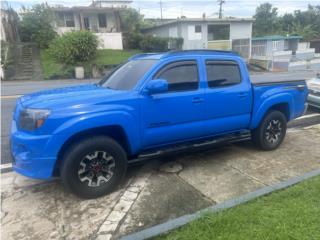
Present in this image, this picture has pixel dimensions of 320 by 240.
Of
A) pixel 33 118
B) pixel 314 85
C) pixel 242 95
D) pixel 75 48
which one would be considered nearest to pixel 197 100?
pixel 242 95

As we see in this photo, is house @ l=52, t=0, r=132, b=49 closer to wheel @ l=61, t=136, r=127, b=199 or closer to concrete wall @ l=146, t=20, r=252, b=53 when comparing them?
concrete wall @ l=146, t=20, r=252, b=53

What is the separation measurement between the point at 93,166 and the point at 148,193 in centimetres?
82

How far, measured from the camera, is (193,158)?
17.3 ft

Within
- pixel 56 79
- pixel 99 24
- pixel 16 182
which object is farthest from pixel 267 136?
pixel 99 24

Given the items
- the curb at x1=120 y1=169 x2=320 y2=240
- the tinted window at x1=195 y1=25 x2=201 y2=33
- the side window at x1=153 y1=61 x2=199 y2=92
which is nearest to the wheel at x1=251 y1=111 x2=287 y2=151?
the curb at x1=120 y1=169 x2=320 y2=240

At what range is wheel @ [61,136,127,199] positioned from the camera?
3.71 m

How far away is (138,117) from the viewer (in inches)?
161

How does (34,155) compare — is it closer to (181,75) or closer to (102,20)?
(181,75)

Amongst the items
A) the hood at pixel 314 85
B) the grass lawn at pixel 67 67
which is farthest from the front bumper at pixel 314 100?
the grass lawn at pixel 67 67

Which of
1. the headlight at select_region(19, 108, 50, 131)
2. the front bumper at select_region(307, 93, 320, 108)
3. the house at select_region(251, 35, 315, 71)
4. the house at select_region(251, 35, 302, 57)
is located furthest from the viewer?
the house at select_region(251, 35, 302, 57)

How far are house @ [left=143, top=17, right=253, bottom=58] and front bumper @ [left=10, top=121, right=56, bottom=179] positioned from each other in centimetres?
2947

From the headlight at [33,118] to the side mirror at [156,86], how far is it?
1.30 m

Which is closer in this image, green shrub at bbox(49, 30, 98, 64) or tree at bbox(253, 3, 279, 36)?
green shrub at bbox(49, 30, 98, 64)

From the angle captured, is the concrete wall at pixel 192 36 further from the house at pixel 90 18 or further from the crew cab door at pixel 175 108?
the crew cab door at pixel 175 108
